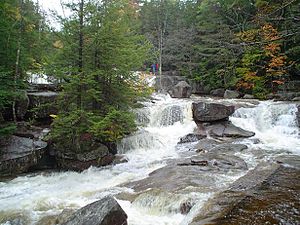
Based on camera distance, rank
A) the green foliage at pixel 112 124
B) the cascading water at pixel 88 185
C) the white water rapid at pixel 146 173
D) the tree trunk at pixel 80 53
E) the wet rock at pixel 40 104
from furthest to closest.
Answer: the wet rock at pixel 40 104 → the tree trunk at pixel 80 53 → the green foliage at pixel 112 124 → the cascading water at pixel 88 185 → the white water rapid at pixel 146 173

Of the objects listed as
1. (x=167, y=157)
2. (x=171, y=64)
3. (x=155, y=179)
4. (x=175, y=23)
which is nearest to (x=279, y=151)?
(x=167, y=157)

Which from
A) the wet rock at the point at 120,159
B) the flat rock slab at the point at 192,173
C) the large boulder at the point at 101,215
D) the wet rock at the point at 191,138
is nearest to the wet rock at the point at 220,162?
the flat rock slab at the point at 192,173

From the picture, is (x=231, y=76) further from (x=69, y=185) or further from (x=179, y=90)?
(x=69, y=185)

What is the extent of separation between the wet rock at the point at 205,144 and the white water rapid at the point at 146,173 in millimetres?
588

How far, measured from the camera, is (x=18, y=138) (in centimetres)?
1026

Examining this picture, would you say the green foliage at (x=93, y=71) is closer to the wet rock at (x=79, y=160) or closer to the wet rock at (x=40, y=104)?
the wet rock at (x=79, y=160)

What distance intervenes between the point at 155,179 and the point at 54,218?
310 centimetres

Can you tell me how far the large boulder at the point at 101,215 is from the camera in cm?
481

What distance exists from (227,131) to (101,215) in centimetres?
1020

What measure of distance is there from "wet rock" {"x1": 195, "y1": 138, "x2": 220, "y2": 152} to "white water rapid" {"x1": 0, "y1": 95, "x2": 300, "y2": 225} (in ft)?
1.93

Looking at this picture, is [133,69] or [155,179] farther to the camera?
[133,69]

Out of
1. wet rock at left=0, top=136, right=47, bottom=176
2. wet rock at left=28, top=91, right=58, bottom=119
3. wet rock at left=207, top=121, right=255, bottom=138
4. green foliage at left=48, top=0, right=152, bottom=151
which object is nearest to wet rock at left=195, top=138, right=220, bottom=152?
wet rock at left=207, top=121, right=255, bottom=138

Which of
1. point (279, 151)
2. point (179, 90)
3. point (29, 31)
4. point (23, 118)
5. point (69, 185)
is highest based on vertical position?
point (29, 31)

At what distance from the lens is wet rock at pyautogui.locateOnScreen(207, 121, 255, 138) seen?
44.7ft
